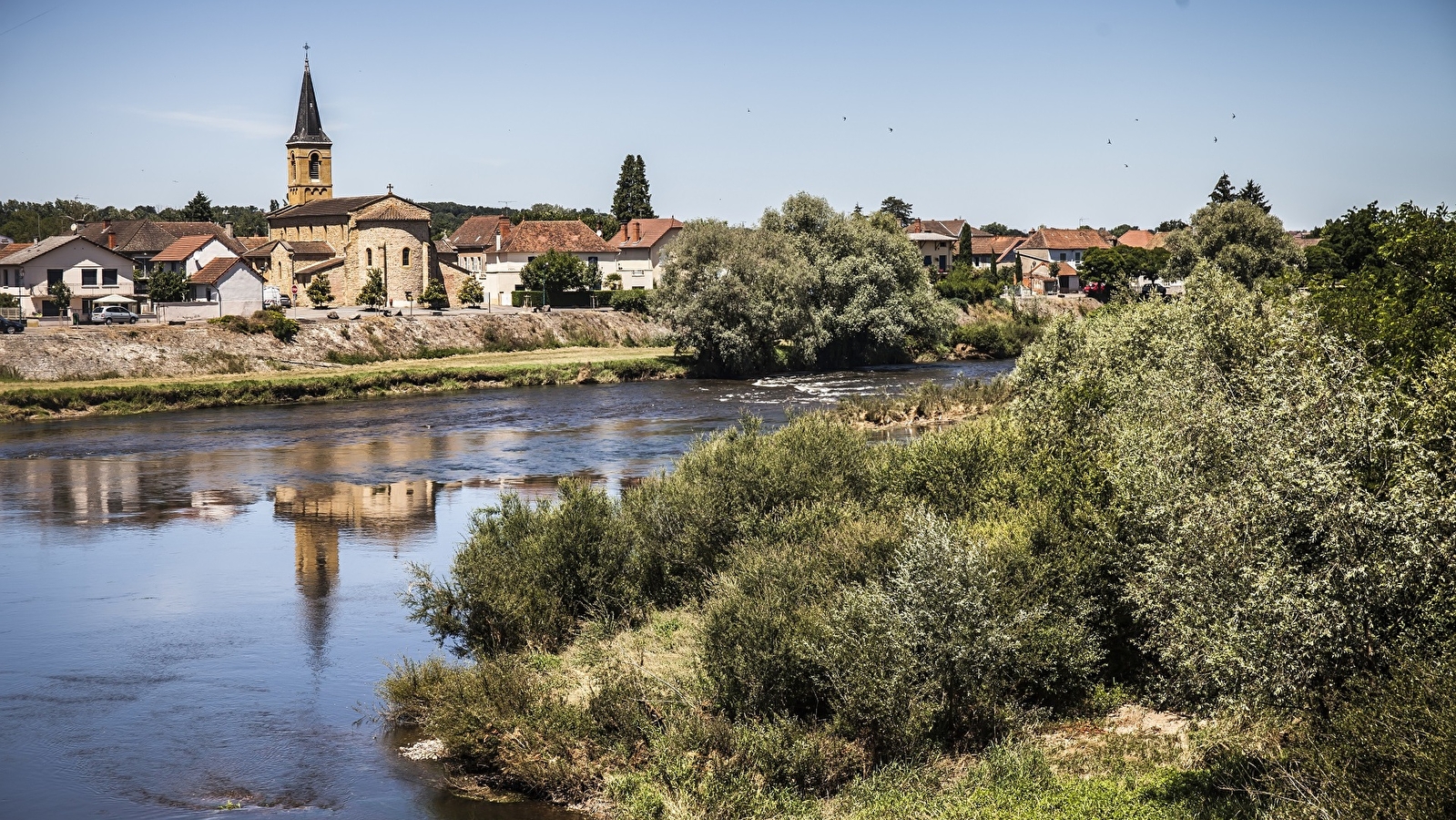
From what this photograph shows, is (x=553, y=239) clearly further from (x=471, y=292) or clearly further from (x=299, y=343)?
(x=299, y=343)

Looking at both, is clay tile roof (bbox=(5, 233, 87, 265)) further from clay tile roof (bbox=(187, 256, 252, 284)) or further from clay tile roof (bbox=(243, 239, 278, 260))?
clay tile roof (bbox=(243, 239, 278, 260))

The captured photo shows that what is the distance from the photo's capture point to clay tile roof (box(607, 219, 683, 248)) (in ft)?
344

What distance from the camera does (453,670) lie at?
17797mm

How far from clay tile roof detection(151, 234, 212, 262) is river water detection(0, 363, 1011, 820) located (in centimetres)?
4498

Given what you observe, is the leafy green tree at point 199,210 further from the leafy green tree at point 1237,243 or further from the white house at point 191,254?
the leafy green tree at point 1237,243

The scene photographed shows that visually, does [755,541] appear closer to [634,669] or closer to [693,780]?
[634,669]

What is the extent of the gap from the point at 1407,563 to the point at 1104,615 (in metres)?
5.55

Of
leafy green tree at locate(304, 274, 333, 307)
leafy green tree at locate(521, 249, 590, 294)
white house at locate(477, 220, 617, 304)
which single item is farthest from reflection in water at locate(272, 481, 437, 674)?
white house at locate(477, 220, 617, 304)

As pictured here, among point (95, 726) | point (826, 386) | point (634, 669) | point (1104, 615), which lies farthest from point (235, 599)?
point (826, 386)

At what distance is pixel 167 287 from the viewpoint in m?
82.3

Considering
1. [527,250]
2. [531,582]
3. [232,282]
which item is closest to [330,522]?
[531,582]

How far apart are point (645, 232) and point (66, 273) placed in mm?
45684

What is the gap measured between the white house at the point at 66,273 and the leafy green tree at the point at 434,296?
20005mm

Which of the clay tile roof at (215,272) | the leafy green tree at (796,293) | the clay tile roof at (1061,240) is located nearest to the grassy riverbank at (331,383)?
the leafy green tree at (796,293)
